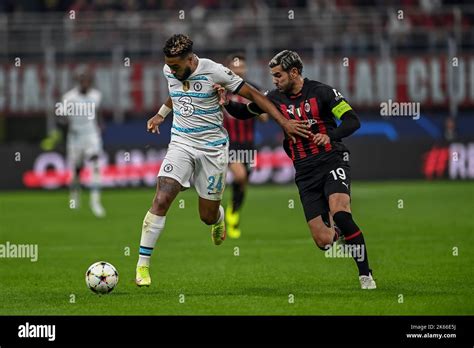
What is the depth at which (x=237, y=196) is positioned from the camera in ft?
57.7

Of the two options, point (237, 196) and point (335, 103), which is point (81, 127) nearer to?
point (237, 196)

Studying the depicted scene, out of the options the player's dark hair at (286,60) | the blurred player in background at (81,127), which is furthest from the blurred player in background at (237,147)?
the blurred player in background at (81,127)

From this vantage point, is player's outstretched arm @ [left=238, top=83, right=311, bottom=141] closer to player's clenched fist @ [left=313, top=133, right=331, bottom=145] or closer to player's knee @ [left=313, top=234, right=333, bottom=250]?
player's clenched fist @ [left=313, top=133, right=331, bottom=145]

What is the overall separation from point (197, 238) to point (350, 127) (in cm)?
708

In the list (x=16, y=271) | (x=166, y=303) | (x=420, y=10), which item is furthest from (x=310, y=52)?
(x=166, y=303)

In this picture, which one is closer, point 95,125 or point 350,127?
point 350,127

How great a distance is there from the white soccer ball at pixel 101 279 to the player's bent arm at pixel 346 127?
268 centimetres

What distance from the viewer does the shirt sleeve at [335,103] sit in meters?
11.5

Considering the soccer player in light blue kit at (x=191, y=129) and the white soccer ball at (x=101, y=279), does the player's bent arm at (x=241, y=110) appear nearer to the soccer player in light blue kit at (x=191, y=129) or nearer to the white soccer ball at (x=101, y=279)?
the soccer player in light blue kit at (x=191, y=129)

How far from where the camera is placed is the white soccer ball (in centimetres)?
1133

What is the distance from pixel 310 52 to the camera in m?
29.1

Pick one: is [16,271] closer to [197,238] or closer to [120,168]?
[197,238]

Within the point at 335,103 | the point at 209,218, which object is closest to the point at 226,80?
the point at 335,103
